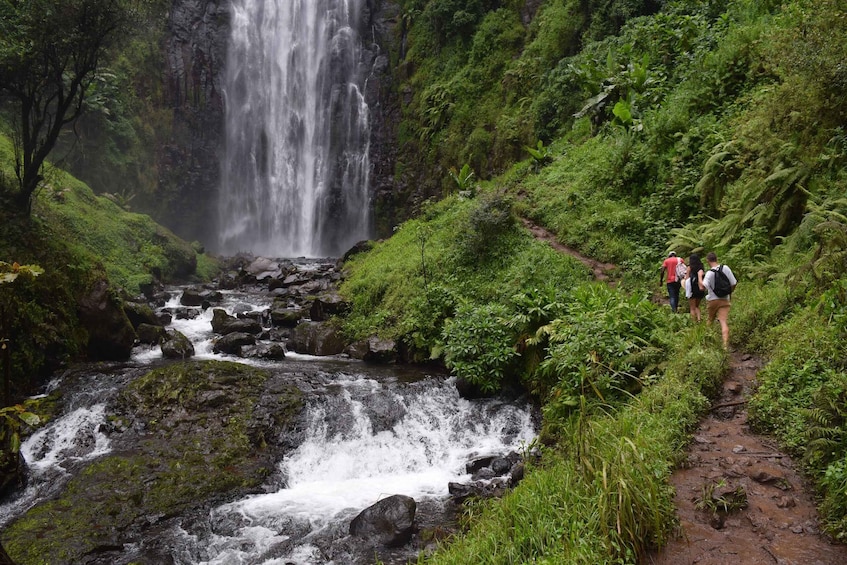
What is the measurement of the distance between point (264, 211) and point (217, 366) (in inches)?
932

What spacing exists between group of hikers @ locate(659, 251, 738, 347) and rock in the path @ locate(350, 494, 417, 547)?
4.69 meters

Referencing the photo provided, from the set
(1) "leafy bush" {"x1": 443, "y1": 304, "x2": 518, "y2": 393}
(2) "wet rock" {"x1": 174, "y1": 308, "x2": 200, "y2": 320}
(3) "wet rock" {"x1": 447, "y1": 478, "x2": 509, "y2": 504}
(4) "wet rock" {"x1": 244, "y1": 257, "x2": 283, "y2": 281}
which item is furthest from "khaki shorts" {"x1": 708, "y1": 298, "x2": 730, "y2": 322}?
(4) "wet rock" {"x1": 244, "y1": 257, "x2": 283, "y2": 281}

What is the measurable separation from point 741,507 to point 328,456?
20.4ft

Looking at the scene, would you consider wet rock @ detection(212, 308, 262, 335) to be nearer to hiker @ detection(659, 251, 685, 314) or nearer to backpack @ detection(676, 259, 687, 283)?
hiker @ detection(659, 251, 685, 314)

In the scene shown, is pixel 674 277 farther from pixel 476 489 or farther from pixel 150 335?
pixel 150 335

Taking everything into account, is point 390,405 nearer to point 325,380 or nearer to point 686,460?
point 325,380

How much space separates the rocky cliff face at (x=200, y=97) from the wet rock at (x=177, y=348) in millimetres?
21483

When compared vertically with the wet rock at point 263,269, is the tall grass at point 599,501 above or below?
below

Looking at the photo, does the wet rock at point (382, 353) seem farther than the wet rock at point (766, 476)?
Yes

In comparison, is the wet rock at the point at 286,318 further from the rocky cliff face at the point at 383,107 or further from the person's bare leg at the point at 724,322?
the rocky cliff face at the point at 383,107

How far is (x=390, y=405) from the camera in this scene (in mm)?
9719

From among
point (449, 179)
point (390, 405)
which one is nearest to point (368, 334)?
point (390, 405)

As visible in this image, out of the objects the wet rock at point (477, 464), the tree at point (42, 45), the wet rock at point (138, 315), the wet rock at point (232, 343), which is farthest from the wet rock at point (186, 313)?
the wet rock at point (477, 464)

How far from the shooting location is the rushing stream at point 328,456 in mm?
6531
